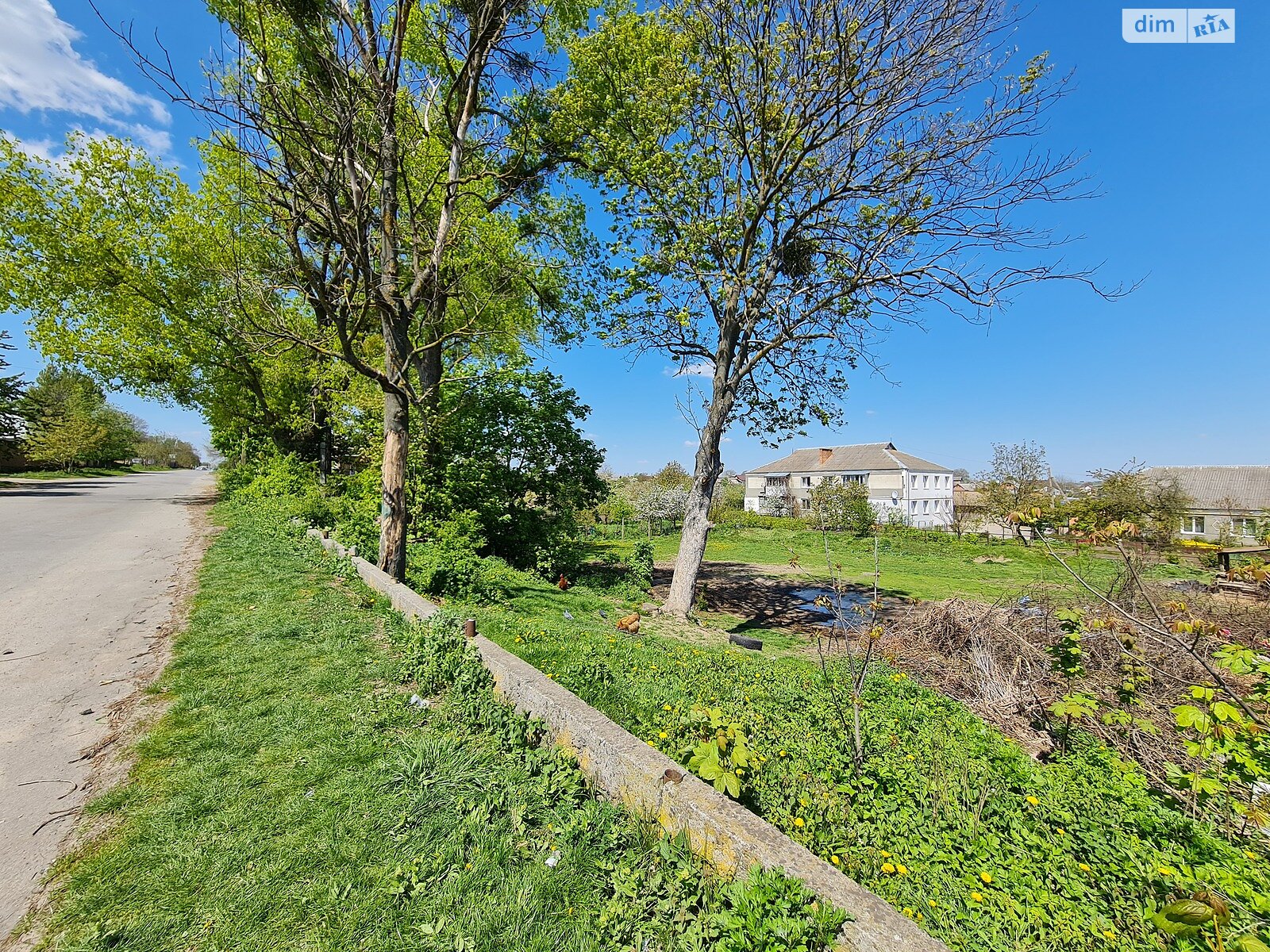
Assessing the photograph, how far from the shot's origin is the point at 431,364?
1058 cm

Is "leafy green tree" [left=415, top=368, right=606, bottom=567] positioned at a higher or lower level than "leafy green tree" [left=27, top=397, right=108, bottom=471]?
lower

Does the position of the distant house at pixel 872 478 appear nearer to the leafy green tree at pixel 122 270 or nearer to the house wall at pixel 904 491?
the house wall at pixel 904 491

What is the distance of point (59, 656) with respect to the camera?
14.7 feet

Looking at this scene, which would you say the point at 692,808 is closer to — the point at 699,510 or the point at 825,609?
the point at 699,510

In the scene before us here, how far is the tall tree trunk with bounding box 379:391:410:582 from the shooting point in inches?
272

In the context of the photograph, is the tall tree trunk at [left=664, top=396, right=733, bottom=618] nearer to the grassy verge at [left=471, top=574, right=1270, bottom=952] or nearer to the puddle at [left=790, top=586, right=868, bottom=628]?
the puddle at [left=790, top=586, right=868, bottom=628]

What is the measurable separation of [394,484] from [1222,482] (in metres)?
56.8

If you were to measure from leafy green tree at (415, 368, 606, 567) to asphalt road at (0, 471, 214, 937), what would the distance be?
4513 mm

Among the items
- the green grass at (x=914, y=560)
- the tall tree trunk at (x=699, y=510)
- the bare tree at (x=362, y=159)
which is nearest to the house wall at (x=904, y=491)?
the green grass at (x=914, y=560)

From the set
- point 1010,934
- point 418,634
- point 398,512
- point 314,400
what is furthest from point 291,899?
point 314,400

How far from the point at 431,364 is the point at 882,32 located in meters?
10.4

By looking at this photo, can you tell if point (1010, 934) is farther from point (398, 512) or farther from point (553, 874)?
point (398, 512)

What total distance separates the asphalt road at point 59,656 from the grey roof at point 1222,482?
159 ft

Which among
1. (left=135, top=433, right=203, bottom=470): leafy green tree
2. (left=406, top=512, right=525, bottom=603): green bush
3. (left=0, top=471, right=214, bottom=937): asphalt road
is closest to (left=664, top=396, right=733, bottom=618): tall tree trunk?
(left=406, top=512, right=525, bottom=603): green bush
